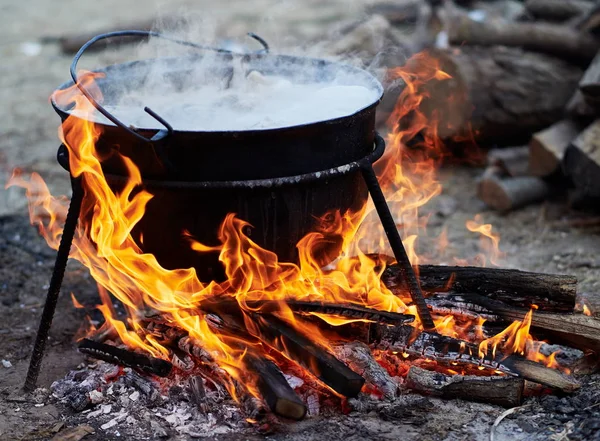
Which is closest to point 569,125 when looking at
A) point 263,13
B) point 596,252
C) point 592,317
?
point 596,252

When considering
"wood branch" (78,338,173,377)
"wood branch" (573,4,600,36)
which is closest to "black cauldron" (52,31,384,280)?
"wood branch" (78,338,173,377)

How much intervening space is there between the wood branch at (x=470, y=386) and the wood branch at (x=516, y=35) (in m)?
3.51

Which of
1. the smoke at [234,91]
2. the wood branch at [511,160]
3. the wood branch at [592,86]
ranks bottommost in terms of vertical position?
the wood branch at [511,160]

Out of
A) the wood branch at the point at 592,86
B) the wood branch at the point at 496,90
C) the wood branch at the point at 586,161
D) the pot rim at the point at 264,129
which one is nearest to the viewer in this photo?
the pot rim at the point at 264,129

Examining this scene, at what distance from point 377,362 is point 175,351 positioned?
876mm

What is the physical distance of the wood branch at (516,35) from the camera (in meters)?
5.61

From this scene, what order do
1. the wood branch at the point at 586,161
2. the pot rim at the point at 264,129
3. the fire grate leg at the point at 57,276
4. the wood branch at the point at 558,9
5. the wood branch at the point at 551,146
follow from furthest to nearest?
the wood branch at the point at 558,9 → the wood branch at the point at 551,146 → the wood branch at the point at 586,161 → the fire grate leg at the point at 57,276 → the pot rim at the point at 264,129

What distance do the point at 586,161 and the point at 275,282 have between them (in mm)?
2621

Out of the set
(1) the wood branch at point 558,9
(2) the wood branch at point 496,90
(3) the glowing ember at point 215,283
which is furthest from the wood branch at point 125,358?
(1) the wood branch at point 558,9

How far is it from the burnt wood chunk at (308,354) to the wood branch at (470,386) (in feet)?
1.04

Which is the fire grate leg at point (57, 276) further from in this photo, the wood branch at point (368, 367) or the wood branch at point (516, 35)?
the wood branch at point (516, 35)

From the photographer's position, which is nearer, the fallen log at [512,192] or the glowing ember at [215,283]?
the glowing ember at [215,283]

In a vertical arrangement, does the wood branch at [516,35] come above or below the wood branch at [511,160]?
above

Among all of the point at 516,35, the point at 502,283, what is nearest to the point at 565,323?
the point at 502,283
